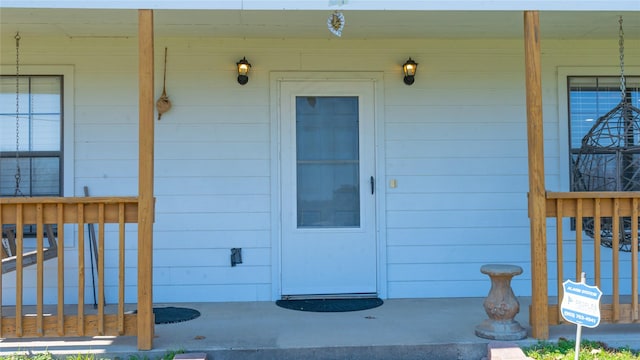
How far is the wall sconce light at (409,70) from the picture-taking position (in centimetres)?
500

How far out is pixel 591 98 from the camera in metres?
5.18

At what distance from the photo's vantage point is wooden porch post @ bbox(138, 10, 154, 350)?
355 cm

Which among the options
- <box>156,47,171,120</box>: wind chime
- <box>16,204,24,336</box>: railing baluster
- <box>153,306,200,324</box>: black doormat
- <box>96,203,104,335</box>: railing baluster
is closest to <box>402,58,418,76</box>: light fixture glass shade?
<box>156,47,171,120</box>: wind chime

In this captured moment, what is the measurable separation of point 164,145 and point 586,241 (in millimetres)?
3819

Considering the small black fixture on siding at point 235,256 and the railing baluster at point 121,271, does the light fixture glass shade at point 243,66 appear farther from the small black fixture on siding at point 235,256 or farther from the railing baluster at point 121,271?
the railing baluster at point 121,271

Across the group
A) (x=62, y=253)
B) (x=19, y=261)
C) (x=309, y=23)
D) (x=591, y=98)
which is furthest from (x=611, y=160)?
(x=19, y=261)

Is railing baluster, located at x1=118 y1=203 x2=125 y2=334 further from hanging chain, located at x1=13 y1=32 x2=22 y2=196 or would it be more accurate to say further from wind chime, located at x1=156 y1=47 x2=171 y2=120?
hanging chain, located at x1=13 y1=32 x2=22 y2=196

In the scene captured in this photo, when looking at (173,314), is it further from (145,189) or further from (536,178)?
(536,178)

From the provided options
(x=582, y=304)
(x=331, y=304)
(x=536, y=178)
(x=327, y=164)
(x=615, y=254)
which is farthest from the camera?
(x=327, y=164)

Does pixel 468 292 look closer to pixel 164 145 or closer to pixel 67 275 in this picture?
pixel 164 145

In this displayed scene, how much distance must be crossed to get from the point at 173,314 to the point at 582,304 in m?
3.00

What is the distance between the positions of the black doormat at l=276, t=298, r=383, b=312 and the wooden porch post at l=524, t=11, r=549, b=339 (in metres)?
1.43

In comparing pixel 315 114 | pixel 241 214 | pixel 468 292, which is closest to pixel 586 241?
pixel 468 292

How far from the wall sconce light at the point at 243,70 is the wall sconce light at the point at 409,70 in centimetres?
137
